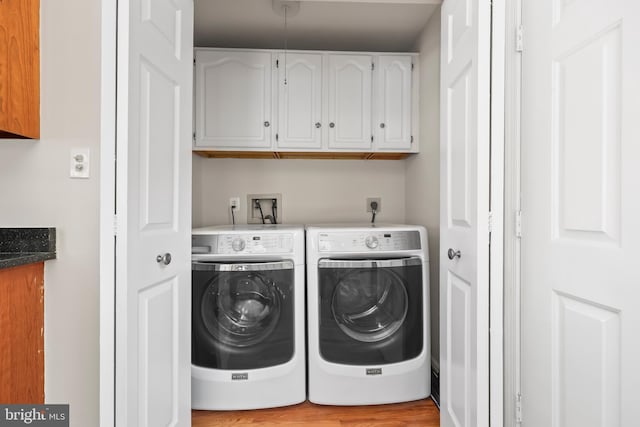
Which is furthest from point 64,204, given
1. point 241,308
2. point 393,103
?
point 393,103

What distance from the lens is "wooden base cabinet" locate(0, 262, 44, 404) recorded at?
1122mm

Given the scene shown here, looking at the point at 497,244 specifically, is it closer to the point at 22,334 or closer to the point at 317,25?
the point at 22,334

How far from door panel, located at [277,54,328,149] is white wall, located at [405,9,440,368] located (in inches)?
27.5

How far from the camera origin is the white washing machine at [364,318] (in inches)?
75.7

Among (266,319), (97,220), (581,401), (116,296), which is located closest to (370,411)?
(266,319)

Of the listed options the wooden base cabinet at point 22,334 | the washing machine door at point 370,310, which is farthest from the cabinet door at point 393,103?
the wooden base cabinet at point 22,334

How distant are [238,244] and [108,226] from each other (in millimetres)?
843

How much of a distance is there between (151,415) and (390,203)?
7.05ft

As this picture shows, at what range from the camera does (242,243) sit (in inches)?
75.0

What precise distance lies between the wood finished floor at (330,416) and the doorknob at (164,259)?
99cm

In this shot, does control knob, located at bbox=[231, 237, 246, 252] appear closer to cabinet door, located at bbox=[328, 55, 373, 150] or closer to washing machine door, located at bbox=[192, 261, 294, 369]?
washing machine door, located at bbox=[192, 261, 294, 369]

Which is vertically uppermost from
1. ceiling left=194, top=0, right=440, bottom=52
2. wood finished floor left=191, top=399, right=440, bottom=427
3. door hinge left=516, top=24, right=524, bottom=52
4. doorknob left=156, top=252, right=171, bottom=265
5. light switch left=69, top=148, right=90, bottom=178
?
ceiling left=194, top=0, right=440, bottom=52

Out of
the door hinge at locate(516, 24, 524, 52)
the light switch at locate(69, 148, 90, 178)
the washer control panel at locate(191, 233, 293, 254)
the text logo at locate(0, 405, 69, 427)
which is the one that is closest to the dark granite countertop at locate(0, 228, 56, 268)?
the light switch at locate(69, 148, 90, 178)

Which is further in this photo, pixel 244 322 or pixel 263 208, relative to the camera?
pixel 263 208
